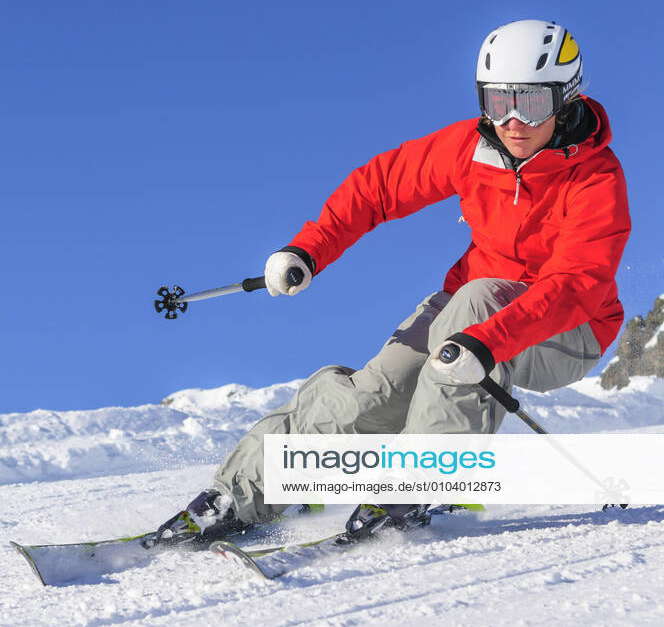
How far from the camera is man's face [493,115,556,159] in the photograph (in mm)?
3242

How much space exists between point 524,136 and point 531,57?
307 millimetres

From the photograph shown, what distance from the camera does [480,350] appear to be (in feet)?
9.40

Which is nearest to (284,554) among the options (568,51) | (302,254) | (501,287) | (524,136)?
(501,287)

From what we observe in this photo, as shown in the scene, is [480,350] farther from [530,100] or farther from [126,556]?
[126,556]

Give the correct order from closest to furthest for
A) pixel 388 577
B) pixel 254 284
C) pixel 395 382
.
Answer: pixel 388 577, pixel 395 382, pixel 254 284

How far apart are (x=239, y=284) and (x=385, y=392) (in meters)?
1.20

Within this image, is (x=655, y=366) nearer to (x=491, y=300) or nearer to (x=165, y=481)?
(x=165, y=481)

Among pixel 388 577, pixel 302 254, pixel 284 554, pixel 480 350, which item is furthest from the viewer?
pixel 302 254

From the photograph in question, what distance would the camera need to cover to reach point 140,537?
3.17m

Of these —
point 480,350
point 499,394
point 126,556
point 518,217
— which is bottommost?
point 126,556

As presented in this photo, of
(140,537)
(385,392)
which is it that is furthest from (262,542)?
(385,392)

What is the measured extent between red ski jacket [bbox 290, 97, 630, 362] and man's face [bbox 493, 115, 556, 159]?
0.05m

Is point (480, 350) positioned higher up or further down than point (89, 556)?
higher up

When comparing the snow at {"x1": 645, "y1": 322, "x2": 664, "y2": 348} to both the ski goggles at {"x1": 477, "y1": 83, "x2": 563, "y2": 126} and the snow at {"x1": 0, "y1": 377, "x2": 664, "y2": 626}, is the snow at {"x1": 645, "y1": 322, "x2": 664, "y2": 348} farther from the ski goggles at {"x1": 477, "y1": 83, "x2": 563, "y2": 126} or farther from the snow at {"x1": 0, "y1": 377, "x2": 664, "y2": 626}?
the ski goggles at {"x1": 477, "y1": 83, "x2": 563, "y2": 126}
